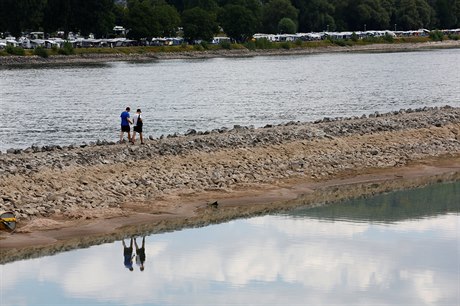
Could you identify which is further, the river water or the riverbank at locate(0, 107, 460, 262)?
the river water

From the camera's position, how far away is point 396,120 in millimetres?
50875

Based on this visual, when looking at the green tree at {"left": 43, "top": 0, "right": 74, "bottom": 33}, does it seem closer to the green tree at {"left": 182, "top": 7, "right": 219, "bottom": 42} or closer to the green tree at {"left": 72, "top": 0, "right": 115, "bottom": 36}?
the green tree at {"left": 72, "top": 0, "right": 115, "bottom": 36}

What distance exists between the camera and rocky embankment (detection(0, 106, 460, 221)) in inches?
1310

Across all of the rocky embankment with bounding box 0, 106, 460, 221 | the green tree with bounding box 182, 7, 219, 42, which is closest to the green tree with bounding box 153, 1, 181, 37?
the green tree with bounding box 182, 7, 219, 42

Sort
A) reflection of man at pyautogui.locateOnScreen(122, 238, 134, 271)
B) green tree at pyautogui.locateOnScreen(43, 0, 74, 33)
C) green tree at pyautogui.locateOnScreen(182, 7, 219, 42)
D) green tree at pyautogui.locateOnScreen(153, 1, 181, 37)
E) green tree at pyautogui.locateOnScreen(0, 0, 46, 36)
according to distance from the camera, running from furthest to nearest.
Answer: green tree at pyautogui.locateOnScreen(182, 7, 219, 42)
green tree at pyautogui.locateOnScreen(153, 1, 181, 37)
green tree at pyautogui.locateOnScreen(43, 0, 74, 33)
green tree at pyautogui.locateOnScreen(0, 0, 46, 36)
reflection of man at pyautogui.locateOnScreen(122, 238, 134, 271)

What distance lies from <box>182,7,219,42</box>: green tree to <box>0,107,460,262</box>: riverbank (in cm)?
14937

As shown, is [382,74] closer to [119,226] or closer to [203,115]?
[203,115]

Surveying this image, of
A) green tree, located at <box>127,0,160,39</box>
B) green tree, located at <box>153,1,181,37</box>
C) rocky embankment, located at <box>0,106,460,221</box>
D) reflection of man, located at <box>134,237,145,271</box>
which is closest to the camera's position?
reflection of man, located at <box>134,237,145,271</box>

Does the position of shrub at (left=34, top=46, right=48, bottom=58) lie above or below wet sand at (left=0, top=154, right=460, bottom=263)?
below

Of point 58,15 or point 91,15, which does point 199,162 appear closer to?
point 91,15

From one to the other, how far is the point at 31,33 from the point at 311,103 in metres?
121

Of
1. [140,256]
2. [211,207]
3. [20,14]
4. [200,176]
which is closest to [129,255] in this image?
[140,256]

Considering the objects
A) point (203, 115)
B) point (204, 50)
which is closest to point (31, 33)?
point (204, 50)

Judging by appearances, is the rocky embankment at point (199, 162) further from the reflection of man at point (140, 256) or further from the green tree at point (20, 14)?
the green tree at point (20, 14)
